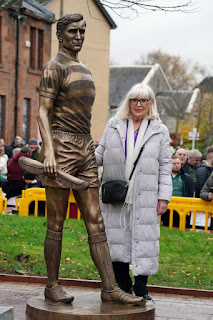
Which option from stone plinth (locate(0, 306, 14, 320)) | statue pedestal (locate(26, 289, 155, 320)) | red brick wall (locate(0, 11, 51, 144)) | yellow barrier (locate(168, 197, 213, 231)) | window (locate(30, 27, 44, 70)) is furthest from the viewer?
window (locate(30, 27, 44, 70))

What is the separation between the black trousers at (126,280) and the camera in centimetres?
820

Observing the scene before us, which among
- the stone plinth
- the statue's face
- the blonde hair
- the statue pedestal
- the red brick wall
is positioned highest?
the red brick wall

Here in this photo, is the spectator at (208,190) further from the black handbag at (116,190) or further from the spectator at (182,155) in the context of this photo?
the black handbag at (116,190)

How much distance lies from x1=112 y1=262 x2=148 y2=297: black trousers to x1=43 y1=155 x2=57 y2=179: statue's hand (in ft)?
5.13

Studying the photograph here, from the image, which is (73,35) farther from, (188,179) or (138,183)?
(188,179)

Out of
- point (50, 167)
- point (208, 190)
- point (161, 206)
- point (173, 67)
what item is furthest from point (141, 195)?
point (173, 67)

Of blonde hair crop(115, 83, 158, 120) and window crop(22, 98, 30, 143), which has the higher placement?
window crop(22, 98, 30, 143)

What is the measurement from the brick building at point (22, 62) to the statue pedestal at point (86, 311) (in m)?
28.3

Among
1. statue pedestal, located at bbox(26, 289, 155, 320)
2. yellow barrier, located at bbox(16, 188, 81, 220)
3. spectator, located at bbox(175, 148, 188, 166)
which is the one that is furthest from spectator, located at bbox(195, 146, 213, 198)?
statue pedestal, located at bbox(26, 289, 155, 320)

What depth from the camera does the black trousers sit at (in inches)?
323

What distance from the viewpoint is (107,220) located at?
8.26m

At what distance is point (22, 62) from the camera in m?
37.1

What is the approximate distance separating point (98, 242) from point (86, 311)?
2.32 ft

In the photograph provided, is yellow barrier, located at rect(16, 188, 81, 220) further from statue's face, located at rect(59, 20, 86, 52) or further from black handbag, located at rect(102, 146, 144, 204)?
statue's face, located at rect(59, 20, 86, 52)
